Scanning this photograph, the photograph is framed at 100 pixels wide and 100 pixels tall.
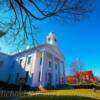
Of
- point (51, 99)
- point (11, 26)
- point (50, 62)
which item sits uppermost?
point (50, 62)

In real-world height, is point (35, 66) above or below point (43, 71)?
above

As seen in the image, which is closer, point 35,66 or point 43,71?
point 43,71

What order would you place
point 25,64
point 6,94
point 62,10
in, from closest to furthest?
1. point 62,10
2. point 6,94
3. point 25,64

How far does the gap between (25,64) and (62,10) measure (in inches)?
903

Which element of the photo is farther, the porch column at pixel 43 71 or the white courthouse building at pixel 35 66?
the white courthouse building at pixel 35 66

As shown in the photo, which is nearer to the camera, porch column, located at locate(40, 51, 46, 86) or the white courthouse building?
porch column, located at locate(40, 51, 46, 86)

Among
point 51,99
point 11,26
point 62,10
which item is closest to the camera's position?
point 62,10

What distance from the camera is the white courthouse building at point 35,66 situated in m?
25.7

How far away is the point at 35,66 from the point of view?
87.1ft

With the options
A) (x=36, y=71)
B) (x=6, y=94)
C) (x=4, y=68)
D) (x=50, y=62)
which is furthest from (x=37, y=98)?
(x=4, y=68)

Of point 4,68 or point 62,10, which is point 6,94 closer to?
point 62,10

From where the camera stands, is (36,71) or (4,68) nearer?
(36,71)

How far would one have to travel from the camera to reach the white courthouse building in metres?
25.7

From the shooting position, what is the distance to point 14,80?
2911cm
